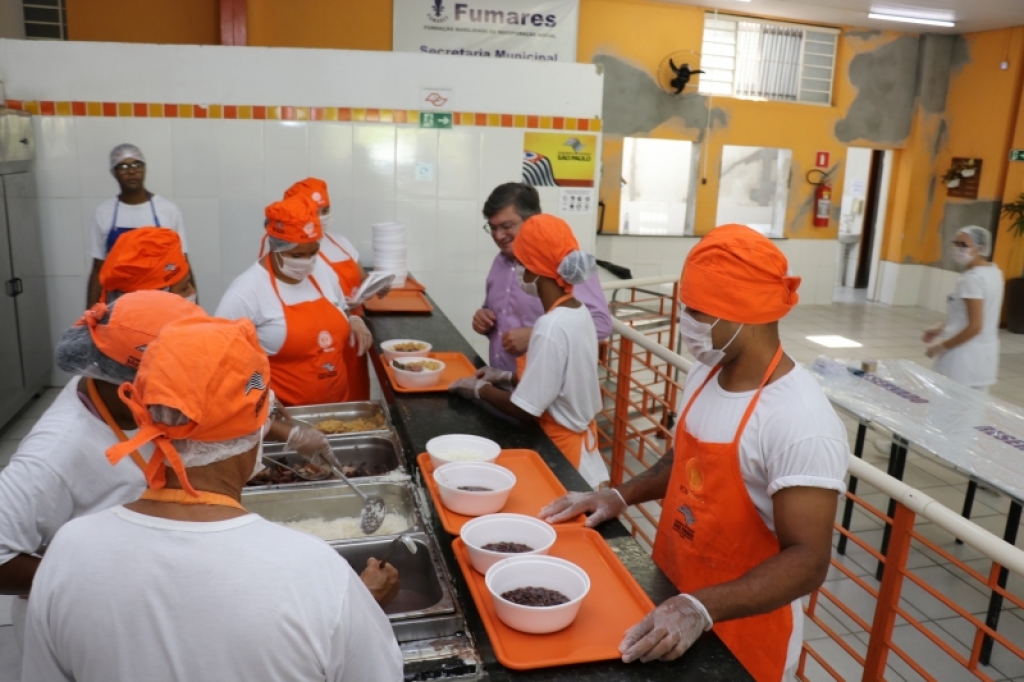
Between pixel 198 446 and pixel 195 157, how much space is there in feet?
16.6

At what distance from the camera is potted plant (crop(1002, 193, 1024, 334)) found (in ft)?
33.0

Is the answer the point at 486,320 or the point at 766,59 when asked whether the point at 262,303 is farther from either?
the point at 766,59

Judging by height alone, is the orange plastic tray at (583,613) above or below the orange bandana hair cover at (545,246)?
below

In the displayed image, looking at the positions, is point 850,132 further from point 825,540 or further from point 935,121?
point 825,540

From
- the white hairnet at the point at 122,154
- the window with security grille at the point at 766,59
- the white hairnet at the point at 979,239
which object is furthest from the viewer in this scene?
the window with security grille at the point at 766,59

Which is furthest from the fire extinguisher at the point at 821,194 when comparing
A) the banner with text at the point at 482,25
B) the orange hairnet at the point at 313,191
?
the orange hairnet at the point at 313,191

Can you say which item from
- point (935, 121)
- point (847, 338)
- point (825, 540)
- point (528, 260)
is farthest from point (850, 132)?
point (825, 540)

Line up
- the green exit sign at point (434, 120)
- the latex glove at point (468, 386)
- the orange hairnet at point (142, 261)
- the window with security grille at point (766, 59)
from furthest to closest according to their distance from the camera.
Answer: the window with security grille at point (766, 59), the green exit sign at point (434, 120), the latex glove at point (468, 386), the orange hairnet at point (142, 261)

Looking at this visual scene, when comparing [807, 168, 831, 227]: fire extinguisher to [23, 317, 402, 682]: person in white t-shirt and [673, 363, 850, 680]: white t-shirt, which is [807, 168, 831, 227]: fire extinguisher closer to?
[673, 363, 850, 680]: white t-shirt

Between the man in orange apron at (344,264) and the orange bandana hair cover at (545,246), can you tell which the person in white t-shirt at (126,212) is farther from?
the orange bandana hair cover at (545,246)

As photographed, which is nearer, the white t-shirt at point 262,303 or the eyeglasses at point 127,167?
the white t-shirt at point 262,303

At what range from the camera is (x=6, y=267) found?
16.9 ft

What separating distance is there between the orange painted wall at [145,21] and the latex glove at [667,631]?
8036 mm

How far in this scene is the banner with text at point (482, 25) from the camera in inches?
320
